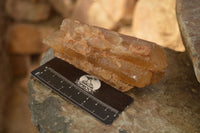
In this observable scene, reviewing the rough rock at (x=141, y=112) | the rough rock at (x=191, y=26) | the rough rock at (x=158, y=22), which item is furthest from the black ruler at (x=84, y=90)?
the rough rock at (x=158, y=22)

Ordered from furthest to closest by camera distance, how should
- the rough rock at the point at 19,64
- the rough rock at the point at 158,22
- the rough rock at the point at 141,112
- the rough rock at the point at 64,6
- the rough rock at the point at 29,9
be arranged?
1. the rough rock at the point at 19,64
2. the rough rock at the point at 29,9
3. the rough rock at the point at 64,6
4. the rough rock at the point at 158,22
5. the rough rock at the point at 141,112

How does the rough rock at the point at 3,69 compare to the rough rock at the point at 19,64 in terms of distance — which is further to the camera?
the rough rock at the point at 19,64

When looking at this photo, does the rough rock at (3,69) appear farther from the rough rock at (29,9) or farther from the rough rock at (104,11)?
the rough rock at (104,11)

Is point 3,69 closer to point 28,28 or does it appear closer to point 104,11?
point 28,28

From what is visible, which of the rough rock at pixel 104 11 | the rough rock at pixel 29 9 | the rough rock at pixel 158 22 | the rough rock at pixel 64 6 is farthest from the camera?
the rough rock at pixel 29 9

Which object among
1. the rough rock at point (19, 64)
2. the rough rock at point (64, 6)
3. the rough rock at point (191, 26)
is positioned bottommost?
the rough rock at point (19, 64)

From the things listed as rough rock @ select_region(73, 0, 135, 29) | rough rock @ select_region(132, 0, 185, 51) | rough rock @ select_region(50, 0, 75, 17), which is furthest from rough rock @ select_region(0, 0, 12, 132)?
rough rock @ select_region(132, 0, 185, 51)

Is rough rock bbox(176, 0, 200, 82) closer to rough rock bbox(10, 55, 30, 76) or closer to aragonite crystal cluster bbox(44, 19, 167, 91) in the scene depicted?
aragonite crystal cluster bbox(44, 19, 167, 91)
